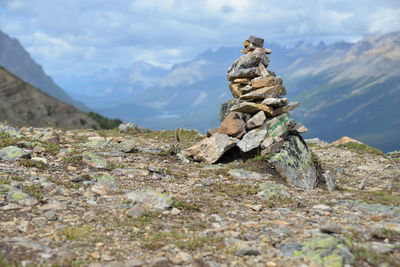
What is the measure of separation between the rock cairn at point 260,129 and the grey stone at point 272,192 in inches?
79.8

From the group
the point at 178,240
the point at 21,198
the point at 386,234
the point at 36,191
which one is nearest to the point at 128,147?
the point at 36,191

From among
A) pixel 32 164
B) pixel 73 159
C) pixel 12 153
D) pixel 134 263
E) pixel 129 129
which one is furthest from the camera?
pixel 129 129

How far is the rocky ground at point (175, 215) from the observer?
9.21m

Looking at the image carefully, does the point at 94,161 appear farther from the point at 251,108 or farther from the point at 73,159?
the point at 251,108

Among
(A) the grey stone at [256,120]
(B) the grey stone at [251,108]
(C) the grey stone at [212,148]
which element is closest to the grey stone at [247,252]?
(C) the grey stone at [212,148]

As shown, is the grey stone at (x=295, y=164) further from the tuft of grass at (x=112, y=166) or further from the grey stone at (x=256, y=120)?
the tuft of grass at (x=112, y=166)

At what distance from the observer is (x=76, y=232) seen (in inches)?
404

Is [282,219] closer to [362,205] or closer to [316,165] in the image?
[362,205]

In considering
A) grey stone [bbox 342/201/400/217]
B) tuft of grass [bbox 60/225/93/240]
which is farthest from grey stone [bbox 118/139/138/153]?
grey stone [bbox 342/201/400/217]

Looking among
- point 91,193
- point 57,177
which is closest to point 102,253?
point 91,193

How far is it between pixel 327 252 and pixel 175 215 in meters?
4.70

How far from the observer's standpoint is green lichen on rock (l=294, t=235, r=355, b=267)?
29.2 feet

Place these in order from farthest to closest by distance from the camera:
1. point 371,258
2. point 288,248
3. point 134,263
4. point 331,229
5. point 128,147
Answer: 1. point 128,147
2. point 331,229
3. point 288,248
4. point 371,258
5. point 134,263

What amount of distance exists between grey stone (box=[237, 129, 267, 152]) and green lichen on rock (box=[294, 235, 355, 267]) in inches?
→ 402
